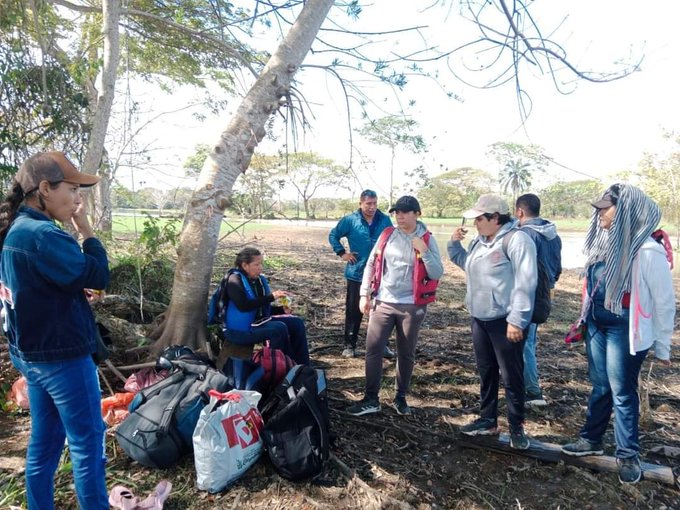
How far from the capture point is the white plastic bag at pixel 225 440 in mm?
2352

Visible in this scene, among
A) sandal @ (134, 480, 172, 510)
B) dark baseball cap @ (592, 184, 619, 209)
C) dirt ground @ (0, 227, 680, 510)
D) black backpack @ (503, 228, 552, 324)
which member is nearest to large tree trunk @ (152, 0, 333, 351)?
dirt ground @ (0, 227, 680, 510)

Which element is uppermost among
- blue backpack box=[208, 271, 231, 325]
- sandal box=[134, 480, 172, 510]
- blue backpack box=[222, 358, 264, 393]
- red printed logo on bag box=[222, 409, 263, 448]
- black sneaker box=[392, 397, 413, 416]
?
blue backpack box=[208, 271, 231, 325]

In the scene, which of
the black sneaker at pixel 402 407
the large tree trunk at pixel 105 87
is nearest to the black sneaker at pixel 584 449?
the black sneaker at pixel 402 407

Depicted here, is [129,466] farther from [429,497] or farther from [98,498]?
[429,497]

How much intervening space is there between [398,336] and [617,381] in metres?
1.47

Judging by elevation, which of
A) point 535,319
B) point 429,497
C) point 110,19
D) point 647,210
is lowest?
point 429,497

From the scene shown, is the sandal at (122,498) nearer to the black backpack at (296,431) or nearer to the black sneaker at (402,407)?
the black backpack at (296,431)

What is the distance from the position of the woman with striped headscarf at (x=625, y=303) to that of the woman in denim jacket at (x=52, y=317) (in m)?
2.77

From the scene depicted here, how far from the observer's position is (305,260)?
13.3 meters

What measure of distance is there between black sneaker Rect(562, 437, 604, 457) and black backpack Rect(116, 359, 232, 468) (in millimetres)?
2289

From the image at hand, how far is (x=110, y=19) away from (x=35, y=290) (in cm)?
450

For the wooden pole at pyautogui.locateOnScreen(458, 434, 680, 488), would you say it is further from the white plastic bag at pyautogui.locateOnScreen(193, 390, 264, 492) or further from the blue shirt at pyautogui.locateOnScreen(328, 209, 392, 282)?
the blue shirt at pyautogui.locateOnScreen(328, 209, 392, 282)

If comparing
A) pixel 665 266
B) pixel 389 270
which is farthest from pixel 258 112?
pixel 665 266

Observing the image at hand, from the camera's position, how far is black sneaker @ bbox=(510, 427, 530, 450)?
2.89 m
